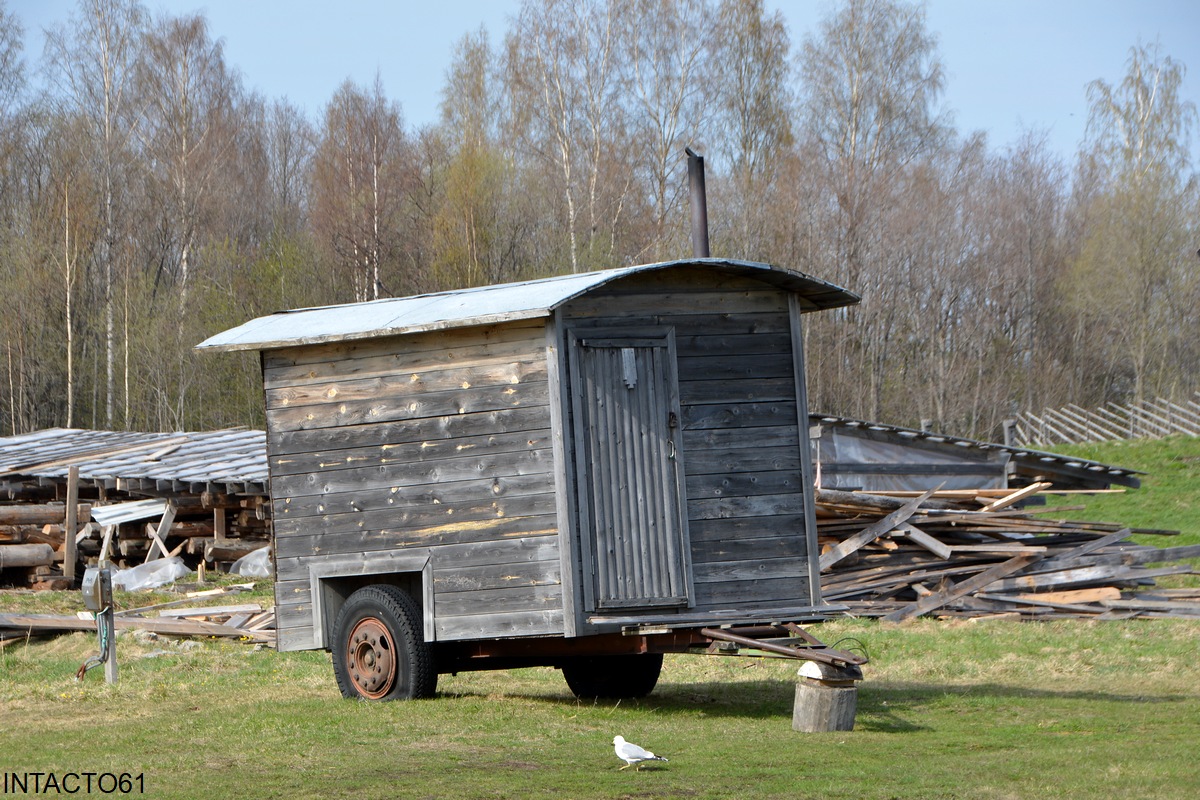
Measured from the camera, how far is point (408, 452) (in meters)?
11.1

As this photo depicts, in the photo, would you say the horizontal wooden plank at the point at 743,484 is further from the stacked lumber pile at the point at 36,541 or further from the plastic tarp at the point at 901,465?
the stacked lumber pile at the point at 36,541

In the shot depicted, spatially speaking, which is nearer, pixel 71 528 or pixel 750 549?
pixel 750 549

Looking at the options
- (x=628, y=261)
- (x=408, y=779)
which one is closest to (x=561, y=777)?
(x=408, y=779)

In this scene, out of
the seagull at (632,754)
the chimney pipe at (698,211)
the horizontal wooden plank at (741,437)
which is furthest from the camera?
the chimney pipe at (698,211)

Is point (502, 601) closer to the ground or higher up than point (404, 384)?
closer to the ground

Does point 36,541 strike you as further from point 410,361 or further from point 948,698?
point 948,698


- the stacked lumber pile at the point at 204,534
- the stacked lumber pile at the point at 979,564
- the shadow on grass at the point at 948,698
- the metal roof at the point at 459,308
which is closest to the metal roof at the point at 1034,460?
the stacked lumber pile at the point at 979,564

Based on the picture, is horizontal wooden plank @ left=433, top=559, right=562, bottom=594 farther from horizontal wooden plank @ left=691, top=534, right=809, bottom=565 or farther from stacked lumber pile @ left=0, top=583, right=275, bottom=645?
stacked lumber pile @ left=0, top=583, right=275, bottom=645

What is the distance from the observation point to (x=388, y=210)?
1689 inches

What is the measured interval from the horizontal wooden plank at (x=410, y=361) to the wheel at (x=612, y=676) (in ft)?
10.0

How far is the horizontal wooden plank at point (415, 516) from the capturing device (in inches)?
416

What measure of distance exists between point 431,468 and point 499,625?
139cm

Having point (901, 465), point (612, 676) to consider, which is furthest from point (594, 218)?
point (612, 676)

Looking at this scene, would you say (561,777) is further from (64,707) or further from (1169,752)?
(64,707)
